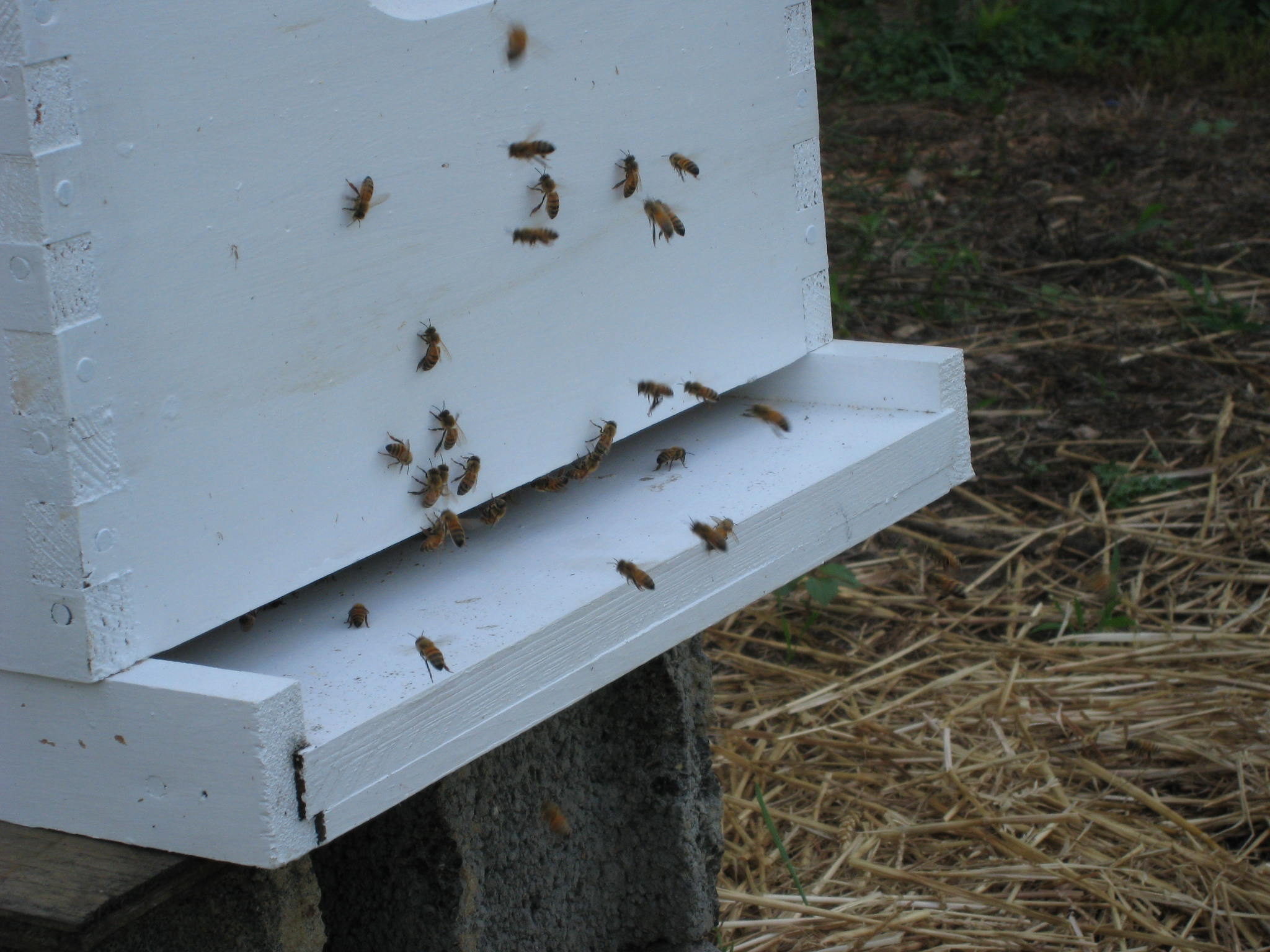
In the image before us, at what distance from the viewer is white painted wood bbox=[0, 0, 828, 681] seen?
1333 millimetres

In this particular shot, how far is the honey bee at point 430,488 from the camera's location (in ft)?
5.53

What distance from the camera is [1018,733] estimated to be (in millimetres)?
3340

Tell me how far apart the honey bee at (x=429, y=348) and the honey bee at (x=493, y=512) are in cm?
29

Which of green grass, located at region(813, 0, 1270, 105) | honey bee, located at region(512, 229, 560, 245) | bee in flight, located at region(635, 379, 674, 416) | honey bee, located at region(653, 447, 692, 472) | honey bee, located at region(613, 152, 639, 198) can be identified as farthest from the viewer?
green grass, located at region(813, 0, 1270, 105)

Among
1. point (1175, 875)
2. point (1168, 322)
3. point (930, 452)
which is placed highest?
point (930, 452)

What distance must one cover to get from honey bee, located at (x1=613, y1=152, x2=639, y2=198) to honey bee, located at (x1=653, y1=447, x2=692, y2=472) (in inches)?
16.2

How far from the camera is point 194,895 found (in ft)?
5.58

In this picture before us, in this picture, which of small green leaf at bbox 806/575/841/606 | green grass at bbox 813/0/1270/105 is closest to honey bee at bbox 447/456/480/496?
small green leaf at bbox 806/575/841/606

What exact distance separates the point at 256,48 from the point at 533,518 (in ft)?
2.54

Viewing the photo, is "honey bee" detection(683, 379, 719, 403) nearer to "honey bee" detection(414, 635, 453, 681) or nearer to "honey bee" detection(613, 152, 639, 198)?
"honey bee" detection(613, 152, 639, 198)

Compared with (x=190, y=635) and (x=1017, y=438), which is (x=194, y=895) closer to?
(x=190, y=635)

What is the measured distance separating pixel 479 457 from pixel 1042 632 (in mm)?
2452

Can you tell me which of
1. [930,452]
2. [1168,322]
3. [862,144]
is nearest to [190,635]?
[930,452]

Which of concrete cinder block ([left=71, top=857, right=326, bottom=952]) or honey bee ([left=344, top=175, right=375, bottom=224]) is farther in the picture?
concrete cinder block ([left=71, top=857, right=326, bottom=952])
